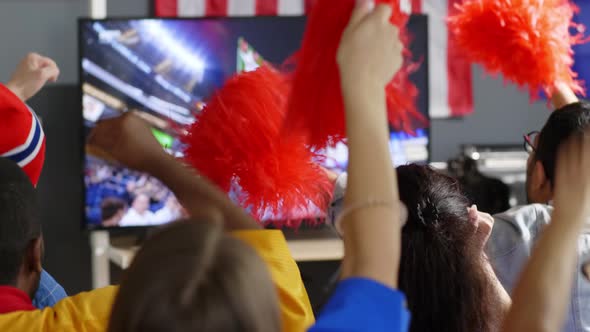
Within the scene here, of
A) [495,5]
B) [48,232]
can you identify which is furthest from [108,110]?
[495,5]

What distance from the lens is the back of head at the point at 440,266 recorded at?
1.06m

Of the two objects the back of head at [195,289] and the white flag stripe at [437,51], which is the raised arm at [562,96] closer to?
the back of head at [195,289]

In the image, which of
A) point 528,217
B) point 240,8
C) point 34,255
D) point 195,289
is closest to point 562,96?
point 528,217

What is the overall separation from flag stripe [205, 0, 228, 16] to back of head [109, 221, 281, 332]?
2819 millimetres

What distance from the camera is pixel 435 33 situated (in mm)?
3508

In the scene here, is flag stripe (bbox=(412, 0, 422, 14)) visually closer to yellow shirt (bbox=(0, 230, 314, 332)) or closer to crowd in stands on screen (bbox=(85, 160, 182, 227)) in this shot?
crowd in stands on screen (bbox=(85, 160, 182, 227))

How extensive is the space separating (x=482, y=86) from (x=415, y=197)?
8.72 feet

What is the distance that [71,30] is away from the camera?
130 inches

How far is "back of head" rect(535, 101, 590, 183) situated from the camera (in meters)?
1.59

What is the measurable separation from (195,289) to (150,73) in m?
2.59

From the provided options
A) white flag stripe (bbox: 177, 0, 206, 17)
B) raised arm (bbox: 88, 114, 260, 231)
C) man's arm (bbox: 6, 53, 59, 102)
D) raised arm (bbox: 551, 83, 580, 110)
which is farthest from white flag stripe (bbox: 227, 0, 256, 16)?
raised arm (bbox: 88, 114, 260, 231)

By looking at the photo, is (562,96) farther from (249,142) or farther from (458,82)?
(458,82)

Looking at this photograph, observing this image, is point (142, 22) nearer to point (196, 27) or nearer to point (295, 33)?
point (196, 27)

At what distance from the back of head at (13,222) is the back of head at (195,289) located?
451 millimetres
